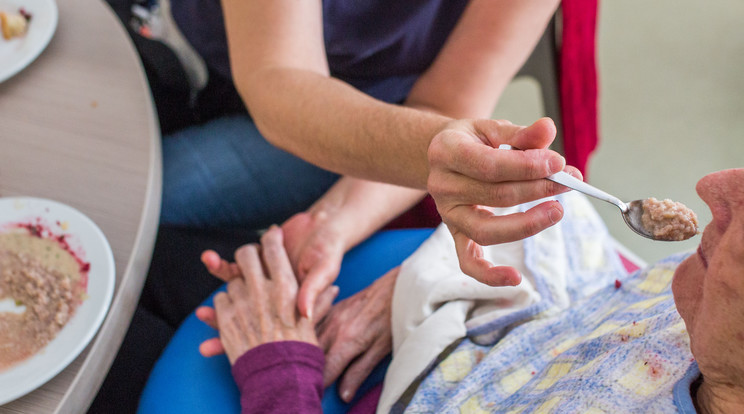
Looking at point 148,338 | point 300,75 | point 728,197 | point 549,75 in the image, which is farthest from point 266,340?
point 549,75

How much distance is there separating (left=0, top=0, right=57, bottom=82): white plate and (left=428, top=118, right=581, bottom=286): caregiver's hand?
670mm

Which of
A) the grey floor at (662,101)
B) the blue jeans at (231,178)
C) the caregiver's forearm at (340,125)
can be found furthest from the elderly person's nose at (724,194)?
the grey floor at (662,101)

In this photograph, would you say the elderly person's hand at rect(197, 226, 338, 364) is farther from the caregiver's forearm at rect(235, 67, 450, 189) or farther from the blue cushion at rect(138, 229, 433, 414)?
the caregiver's forearm at rect(235, 67, 450, 189)

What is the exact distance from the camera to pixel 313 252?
0.91 meters

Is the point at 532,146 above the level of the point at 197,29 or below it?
above

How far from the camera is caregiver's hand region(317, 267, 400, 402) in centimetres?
82

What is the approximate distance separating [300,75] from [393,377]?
0.45 m

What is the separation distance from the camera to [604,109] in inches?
78.0

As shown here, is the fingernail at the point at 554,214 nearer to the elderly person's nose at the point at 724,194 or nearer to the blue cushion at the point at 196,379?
the elderly person's nose at the point at 724,194

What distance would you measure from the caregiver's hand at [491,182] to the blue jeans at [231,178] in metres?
0.59

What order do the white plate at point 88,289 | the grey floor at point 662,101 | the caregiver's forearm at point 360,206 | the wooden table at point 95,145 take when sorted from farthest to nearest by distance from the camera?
1. the grey floor at point 662,101
2. the caregiver's forearm at point 360,206
3. the wooden table at point 95,145
4. the white plate at point 88,289

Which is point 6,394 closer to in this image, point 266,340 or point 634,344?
point 266,340

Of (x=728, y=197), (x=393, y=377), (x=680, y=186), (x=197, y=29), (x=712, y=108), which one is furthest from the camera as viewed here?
(x=712, y=108)

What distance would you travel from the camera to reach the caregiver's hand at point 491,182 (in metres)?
0.50
